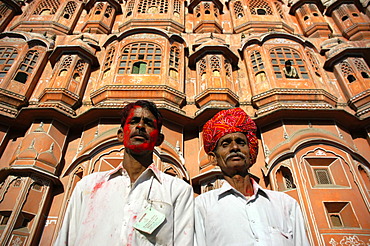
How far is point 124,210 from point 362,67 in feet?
35.2

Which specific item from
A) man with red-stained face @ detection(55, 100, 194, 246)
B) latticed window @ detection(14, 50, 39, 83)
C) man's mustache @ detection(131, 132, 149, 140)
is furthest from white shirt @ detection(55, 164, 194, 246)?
latticed window @ detection(14, 50, 39, 83)

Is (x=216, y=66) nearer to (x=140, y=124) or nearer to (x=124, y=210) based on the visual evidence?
(x=140, y=124)

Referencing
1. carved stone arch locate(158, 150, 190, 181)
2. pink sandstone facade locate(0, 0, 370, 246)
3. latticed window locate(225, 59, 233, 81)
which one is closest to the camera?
pink sandstone facade locate(0, 0, 370, 246)

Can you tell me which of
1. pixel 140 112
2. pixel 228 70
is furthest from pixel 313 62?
pixel 140 112

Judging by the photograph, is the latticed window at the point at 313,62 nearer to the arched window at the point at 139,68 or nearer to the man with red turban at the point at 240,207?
the arched window at the point at 139,68

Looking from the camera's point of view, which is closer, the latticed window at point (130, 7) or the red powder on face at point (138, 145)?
the red powder on face at point (138, 145)

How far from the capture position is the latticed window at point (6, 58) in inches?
378

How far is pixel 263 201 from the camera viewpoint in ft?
8.93

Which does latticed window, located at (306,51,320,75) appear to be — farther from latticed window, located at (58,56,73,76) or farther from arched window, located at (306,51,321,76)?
latticed window, located at (58,56,73,76)

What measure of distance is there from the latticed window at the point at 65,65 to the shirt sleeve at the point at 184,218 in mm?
8662

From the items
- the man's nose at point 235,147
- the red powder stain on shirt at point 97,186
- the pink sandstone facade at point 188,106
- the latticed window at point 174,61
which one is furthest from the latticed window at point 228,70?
the red powder stain on shirt at point 97,186

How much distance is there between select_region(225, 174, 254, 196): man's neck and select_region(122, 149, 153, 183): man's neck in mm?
954

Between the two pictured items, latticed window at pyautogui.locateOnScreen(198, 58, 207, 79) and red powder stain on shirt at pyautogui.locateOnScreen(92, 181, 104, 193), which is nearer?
red powder stain on shirt at pyautogui.locateOnScreen(92, 181, 104, 193)

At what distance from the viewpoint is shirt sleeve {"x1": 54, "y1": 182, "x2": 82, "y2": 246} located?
7.41 ft
